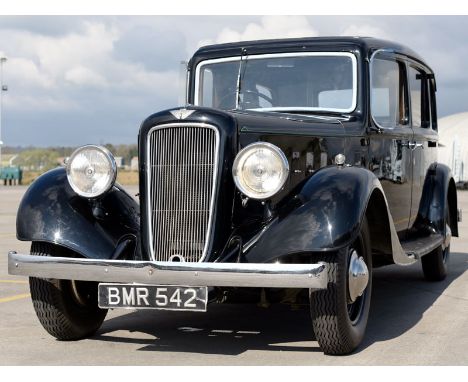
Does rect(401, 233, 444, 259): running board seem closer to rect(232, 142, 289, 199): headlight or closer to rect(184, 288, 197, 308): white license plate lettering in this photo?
rect(232, 142, 289, 199): headlight

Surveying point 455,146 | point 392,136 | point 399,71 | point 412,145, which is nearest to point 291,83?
point 392,136

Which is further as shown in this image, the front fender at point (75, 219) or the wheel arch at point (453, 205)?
the wheel arch at point (453, 205)

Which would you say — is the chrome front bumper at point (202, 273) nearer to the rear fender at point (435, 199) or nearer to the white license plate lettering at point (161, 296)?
the white license plate lettering at point (161, 296)

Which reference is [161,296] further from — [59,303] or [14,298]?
[14,298]

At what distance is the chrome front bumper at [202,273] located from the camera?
471cm

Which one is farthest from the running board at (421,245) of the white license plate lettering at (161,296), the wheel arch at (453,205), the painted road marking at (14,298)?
the painted road marking at (14,298)

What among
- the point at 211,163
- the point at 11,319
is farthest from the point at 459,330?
the point at 11,319

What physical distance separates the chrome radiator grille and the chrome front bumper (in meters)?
0.38

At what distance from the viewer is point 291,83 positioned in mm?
6762

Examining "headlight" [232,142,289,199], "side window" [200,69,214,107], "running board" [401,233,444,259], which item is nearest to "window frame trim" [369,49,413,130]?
"running board" [401,233,444,259]

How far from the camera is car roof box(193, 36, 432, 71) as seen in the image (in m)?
6.81

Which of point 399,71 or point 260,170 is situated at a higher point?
point 399,71

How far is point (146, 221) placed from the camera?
5309 millimetres

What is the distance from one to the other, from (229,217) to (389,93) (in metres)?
2.58
